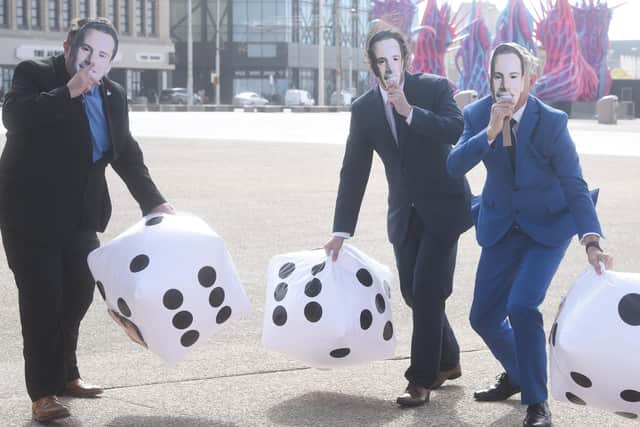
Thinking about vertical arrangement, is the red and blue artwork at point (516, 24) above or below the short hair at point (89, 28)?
above

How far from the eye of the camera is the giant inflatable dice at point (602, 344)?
441cm

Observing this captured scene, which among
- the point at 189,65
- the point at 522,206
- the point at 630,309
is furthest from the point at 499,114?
the point at 189,65

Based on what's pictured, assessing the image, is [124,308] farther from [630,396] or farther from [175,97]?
[175,97]

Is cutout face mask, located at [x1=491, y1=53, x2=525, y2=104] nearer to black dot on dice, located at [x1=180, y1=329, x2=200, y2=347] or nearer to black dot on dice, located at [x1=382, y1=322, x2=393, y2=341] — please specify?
black dot on dice, located at [x1=382, y1=322, x2=393, y2=341]

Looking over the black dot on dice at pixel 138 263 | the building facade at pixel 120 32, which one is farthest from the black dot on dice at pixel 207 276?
the building facade at pixel 120 32

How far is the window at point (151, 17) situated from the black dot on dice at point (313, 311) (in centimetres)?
9207

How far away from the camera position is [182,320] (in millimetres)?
4988

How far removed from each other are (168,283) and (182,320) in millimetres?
184

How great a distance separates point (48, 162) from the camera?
5230mm

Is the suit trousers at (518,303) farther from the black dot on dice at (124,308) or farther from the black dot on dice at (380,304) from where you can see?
the black dot on dice at (124,308)

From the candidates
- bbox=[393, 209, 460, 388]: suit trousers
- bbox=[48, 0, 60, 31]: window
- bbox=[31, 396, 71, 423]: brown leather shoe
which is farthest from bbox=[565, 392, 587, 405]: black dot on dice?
bbox=[48, 0, 60, 31]: window

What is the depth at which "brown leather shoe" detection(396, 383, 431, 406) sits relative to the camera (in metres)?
5.41

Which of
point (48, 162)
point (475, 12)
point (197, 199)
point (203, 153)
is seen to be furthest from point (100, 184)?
point (475, 12)

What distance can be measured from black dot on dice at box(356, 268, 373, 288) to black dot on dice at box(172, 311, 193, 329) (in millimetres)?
879
